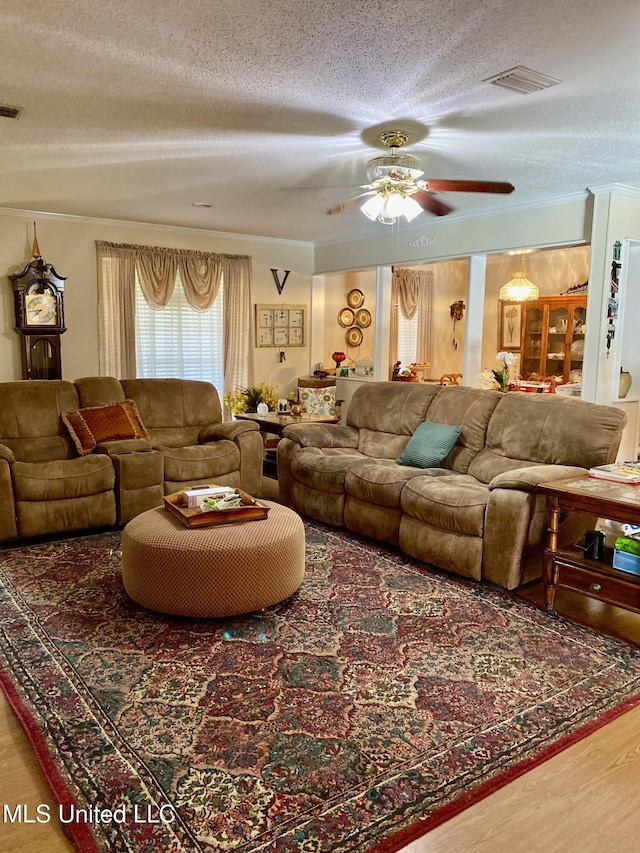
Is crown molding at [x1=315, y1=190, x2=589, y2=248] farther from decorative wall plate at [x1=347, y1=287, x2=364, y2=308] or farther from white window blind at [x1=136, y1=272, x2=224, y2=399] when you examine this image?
white window blind at [x1=136, y1=272, x2=224, y2=399]

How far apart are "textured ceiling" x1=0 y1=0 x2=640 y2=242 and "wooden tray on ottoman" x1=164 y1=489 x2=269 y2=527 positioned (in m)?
2.05

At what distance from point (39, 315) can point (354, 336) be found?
4.07m

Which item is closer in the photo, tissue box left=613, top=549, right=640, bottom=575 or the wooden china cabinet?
tissue box left=613, top=549, right=640, bottom=575

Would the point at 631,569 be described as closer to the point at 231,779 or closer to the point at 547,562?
the point at 547,562

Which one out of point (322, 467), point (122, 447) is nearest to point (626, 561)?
point (322, 467)

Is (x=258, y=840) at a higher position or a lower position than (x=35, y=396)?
lower

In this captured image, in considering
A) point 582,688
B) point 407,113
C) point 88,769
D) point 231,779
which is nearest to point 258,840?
point 231,779

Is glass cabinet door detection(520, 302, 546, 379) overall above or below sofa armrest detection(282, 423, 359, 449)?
above

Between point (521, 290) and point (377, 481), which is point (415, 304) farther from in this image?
point (377, 481)

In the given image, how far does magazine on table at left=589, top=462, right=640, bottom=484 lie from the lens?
3182 mm

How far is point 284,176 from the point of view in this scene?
4543mm

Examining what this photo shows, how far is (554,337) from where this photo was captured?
8266 millimetres

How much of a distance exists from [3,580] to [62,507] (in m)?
0.78

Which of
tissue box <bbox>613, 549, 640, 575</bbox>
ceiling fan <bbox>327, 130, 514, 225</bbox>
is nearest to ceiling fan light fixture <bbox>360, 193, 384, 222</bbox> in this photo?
ceiling fan <bbox>327, 130, 514, 225</bbox>
